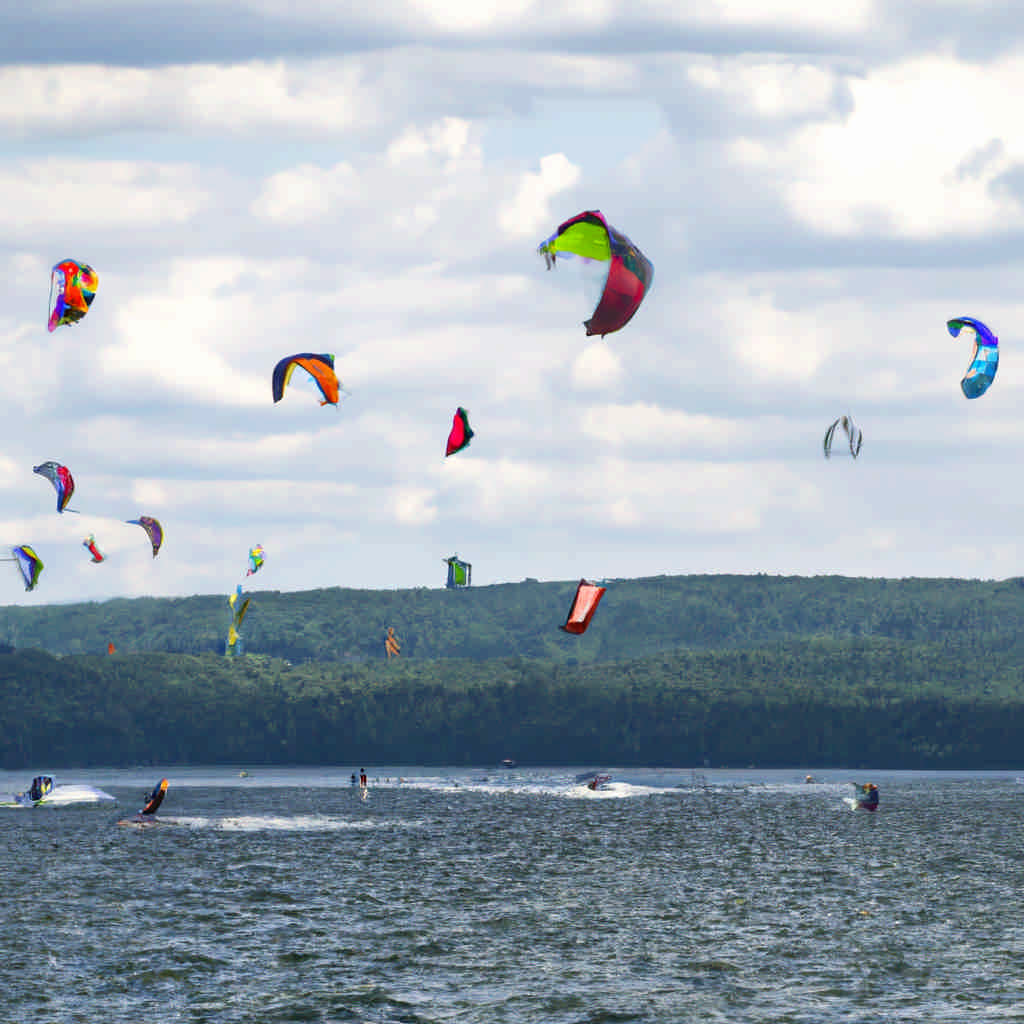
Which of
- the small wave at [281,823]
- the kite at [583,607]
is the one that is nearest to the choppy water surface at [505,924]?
the small wave at [281,823]

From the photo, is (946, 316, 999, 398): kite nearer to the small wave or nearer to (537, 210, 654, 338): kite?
(537, 210, 654, 338): kite

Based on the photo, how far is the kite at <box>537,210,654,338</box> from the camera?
74625 mm

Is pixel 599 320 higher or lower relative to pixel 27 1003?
higher

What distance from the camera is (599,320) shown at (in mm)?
73938

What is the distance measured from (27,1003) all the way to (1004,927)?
42.6 m

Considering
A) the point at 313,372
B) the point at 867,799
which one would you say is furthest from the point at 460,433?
the point at 867,799

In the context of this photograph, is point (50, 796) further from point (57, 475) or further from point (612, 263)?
point (612, 263)

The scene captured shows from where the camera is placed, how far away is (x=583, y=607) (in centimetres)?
8706

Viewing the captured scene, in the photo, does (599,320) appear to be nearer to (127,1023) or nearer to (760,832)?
(127,1023)

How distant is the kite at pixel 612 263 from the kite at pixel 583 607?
525 inches

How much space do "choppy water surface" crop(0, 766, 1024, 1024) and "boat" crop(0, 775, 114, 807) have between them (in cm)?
3205

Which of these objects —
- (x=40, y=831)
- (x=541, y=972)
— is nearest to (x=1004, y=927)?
(x=541, y=972)

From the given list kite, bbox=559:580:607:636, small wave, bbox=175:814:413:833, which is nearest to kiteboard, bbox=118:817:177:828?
small wave, bbox=175:814:413:833

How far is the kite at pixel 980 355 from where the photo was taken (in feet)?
333
